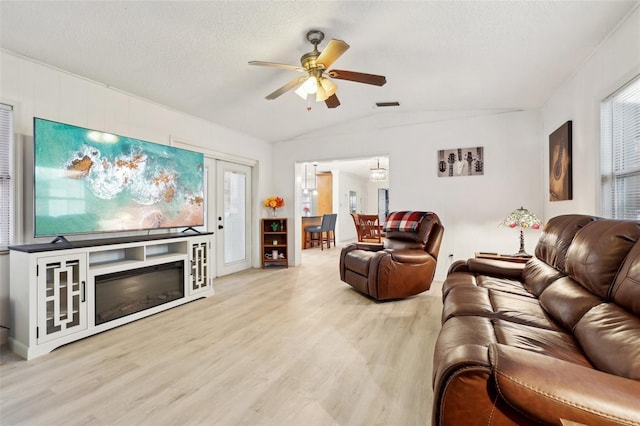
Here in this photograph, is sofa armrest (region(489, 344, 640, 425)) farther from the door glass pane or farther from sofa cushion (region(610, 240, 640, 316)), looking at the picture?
the door glass pane

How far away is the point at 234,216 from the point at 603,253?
4.70 m

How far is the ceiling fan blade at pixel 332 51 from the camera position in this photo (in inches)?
82.2

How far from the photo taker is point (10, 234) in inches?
97.1

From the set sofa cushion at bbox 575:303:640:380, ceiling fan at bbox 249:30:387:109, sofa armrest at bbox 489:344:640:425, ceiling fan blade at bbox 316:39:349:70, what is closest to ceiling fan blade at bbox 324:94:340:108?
ceiling fan at bbox 249:30:387:109

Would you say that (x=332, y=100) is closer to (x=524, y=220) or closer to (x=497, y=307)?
(x=497, y=307)

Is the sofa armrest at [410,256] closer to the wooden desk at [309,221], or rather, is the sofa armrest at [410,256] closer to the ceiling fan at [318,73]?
the ceiling fan at [318,73]

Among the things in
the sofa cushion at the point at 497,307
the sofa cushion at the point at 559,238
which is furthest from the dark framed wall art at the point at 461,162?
the sofa cushion at the point at 497,307

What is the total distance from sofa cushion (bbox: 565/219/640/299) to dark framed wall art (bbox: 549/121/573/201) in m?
1.62

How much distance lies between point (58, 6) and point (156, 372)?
2.62m

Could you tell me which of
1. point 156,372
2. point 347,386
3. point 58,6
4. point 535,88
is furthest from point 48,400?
point 535,88

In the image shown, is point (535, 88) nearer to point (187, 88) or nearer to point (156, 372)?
point (187, 88)

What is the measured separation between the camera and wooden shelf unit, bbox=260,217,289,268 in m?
5.50

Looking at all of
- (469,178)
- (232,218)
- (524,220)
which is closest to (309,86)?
(524,220)

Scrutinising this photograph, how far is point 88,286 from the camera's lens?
2520 millimetres
